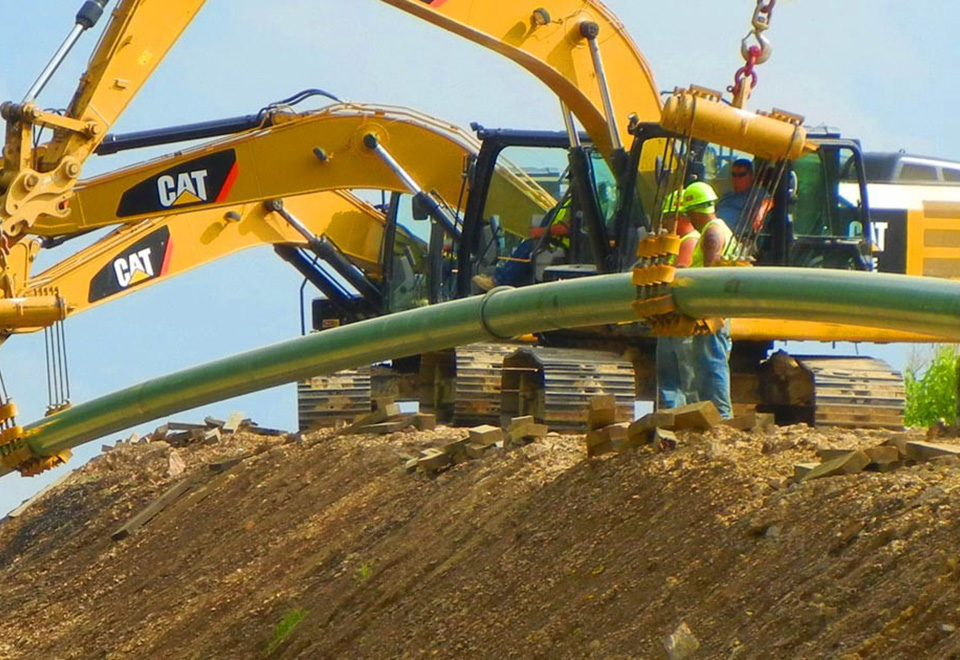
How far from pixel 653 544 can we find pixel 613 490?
103 cm

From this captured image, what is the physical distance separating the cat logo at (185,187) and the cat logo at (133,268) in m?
0.68

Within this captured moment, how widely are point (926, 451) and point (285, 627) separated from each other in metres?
4.08

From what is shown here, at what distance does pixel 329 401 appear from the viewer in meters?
19.4

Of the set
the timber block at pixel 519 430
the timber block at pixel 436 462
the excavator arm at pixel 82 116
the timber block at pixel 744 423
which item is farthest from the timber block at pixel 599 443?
the excavator arm at pixel 82 116

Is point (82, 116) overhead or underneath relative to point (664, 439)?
overhead

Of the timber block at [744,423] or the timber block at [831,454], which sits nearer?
the timber block at [831,454]

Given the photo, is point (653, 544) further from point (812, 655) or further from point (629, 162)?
point (629, 162)

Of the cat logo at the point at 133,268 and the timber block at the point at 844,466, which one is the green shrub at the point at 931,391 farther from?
the timber block at the point at 844,466

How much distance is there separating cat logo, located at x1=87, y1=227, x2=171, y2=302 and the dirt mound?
4.34 metres

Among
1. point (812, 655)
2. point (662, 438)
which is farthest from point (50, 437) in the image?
point (812, 655)

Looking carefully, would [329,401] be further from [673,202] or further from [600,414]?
[600,414]

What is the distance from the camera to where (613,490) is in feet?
35.1

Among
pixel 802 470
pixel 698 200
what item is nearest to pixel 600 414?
pixel 802 470

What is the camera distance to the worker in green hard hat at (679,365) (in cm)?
1420
